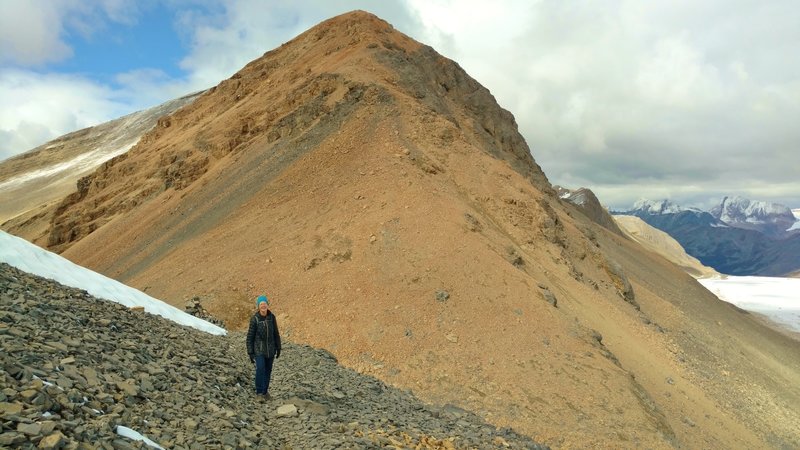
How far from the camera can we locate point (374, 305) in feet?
50.2

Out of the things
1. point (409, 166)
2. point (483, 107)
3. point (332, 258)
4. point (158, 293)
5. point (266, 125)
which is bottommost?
point (158, 293)

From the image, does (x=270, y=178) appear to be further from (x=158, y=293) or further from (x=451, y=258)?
(x=451, y=258)

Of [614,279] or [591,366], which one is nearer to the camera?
[591,366]

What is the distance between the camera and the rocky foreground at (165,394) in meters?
5.66

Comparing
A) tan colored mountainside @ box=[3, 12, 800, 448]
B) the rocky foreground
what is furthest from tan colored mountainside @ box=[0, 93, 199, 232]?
the rocky foreground

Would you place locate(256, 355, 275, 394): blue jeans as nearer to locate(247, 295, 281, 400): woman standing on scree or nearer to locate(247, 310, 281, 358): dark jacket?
locate(247, 295, 281, 400): woman standing on scree

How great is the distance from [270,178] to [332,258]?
7.97 m

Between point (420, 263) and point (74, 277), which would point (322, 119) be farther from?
point (74, 277)

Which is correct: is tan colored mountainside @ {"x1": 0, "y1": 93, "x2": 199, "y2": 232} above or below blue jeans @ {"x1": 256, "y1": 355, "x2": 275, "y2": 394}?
above

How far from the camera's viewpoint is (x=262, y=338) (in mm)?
9445

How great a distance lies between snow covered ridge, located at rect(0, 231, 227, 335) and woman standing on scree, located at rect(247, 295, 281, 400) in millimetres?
4750

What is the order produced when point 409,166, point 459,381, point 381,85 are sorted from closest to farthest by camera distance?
point 459,381 → point 409,166 → point 381,85

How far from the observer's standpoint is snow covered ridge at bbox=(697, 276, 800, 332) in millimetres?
94319

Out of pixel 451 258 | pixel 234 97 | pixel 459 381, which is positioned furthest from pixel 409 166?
pixel 234 97
